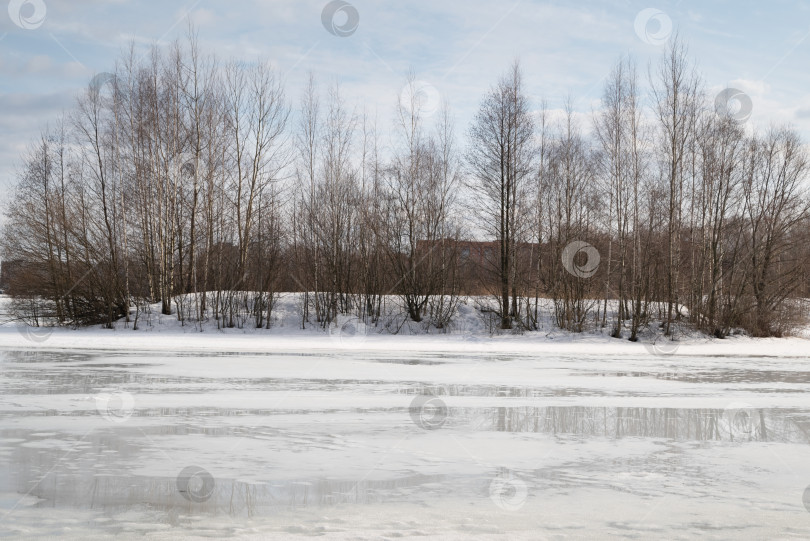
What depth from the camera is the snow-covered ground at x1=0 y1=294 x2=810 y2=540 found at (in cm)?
509

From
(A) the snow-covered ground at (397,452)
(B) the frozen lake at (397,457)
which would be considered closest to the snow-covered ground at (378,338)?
(A) the snow-covered ground at (397,452)

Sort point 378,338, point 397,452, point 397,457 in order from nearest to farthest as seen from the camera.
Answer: point 397,457 → point 397,452 → point 378,338

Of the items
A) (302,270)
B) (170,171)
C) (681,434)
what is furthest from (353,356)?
(170,171)

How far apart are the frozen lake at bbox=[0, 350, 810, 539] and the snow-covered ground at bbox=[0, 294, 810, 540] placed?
0.03 metres

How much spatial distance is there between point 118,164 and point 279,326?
10.9 metres

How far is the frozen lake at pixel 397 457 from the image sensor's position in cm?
508

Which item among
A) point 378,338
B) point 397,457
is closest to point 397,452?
point 397,457

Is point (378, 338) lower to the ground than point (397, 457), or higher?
lower

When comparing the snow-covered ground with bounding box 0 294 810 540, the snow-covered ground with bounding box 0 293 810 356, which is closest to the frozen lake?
the snow-covered ground with bounding box 0 294 810 540

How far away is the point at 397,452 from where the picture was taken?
7.45 metres

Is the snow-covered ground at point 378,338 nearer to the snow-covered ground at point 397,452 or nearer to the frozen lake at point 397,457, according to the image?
the snow-covered ground at point 397,452

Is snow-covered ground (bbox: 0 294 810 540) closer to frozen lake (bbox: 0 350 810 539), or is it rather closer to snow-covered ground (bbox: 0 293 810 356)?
frozen lake (bbox: 0 350 810 539)

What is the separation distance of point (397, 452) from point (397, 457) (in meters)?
0.25

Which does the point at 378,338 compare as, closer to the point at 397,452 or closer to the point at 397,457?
the point at 397,452
